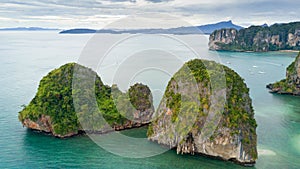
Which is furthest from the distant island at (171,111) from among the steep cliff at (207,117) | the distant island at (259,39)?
the distant island at (259,39)

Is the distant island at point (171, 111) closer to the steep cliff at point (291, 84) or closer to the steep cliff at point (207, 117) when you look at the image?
the steep cliff at point (207, 117)

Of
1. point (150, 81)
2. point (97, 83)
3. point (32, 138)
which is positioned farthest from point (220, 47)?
point (32, 138)

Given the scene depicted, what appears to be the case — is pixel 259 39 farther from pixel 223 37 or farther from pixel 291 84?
pixel 291 84

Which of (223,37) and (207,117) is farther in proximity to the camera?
(223,37)

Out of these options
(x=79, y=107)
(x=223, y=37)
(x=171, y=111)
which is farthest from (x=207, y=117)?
(x=223, y=37)

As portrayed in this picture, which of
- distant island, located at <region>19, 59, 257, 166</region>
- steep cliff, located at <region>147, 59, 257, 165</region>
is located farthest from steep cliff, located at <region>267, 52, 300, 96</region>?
steep cliff, located at <region>147, 59, 257, 165</region>

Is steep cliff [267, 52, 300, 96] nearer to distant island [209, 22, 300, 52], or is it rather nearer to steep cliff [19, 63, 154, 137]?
steep cliff [19, 63, 154, 137]

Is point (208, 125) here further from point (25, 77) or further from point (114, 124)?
point (25, 77)
